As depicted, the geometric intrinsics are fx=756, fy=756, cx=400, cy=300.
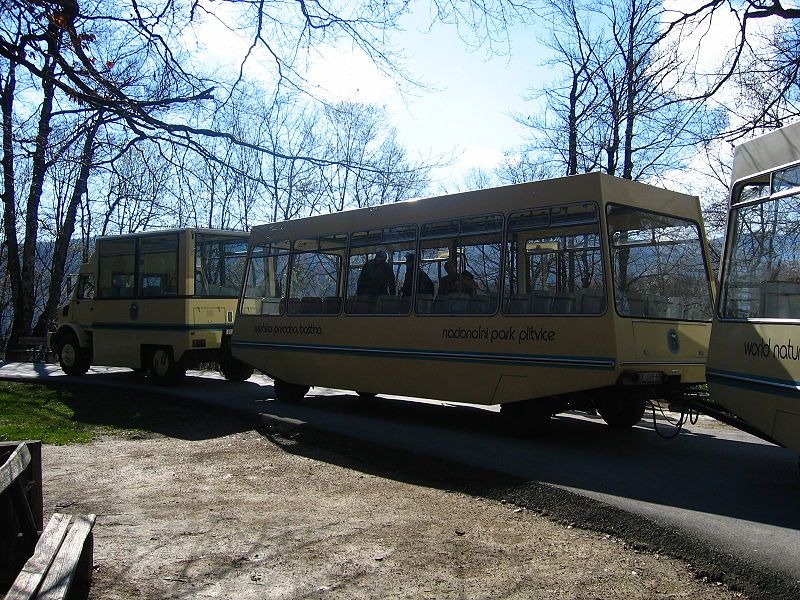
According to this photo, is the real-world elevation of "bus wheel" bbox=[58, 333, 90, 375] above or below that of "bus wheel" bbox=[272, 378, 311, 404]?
above

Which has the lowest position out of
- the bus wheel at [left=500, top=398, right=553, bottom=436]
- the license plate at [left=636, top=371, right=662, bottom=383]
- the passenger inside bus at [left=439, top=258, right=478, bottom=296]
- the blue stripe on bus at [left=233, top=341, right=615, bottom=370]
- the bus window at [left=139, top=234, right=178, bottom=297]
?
the bus wheel at [left=500, top=398, right=553, bottom=436]

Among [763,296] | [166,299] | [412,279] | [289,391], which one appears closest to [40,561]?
[763,296]

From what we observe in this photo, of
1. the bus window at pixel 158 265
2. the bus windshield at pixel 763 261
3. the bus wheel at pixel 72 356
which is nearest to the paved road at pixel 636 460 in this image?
the bus windshield at pixel 763 261

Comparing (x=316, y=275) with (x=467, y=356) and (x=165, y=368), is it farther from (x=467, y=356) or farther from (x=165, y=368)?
(x=165, y=368)

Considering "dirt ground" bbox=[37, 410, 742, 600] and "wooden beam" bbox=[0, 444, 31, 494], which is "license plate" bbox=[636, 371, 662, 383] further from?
"wooden beam" bbox=[0, 444, 31, 494]

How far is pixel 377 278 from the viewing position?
10719mm

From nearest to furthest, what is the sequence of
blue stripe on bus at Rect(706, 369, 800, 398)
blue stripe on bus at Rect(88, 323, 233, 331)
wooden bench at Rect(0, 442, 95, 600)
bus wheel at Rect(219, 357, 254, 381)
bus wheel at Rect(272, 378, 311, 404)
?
wooden bench at Rect(0, 442, 95, 600) → blue stripe on bus at Rect(706, 369, 800, 398) → bus wheel at Rect(272, 378, 311, 404) → blue stripe on bus at Rect(88, 323, 233, 331) → bus wheel at Rect(219, 357, 254, 381)

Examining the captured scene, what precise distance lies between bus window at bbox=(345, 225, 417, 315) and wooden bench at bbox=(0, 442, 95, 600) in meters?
6.02

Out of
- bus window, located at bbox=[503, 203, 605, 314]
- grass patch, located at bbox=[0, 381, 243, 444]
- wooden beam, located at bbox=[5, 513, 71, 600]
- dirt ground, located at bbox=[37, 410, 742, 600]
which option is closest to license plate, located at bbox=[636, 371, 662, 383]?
bus window, located at bbox=[503, 203, 605, 314]

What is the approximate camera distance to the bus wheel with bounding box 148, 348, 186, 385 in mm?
14805

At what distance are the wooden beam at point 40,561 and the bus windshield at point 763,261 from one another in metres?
5.39

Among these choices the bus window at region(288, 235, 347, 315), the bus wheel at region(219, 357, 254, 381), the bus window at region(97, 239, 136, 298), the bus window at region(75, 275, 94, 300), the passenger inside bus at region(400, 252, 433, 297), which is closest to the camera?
the passenger inside bus at region(400, 252, 433, 297)

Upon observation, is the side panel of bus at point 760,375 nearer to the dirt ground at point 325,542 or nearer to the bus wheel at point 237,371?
the dirt ground at point 325,542

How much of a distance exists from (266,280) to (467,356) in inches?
183
